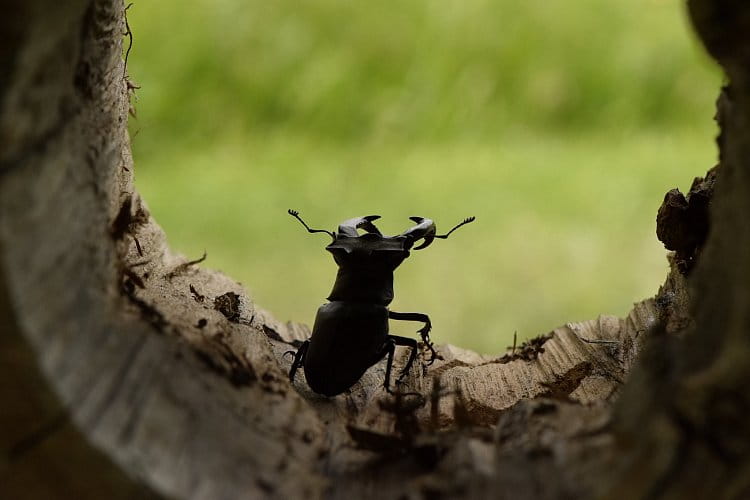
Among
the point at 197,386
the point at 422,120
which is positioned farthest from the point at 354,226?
the point at 422,120


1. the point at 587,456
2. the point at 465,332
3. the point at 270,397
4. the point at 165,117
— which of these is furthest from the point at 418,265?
the point at 587,456

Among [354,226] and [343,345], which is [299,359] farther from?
[354,226]

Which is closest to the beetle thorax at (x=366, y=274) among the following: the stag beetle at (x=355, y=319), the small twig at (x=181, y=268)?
the stag beetle at (x=355, y=319)

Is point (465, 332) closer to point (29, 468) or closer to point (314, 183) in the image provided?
point (314, 183)

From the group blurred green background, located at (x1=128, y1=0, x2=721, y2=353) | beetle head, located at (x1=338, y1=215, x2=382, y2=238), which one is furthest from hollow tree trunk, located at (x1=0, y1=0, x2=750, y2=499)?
blurred green background, located at (x1=128, y1=0, x2=721, y2=353)

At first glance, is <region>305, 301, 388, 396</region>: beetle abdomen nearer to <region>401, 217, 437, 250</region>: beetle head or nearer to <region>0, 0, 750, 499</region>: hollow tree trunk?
<region>401, 217, 437, 250</region>: beetle head
